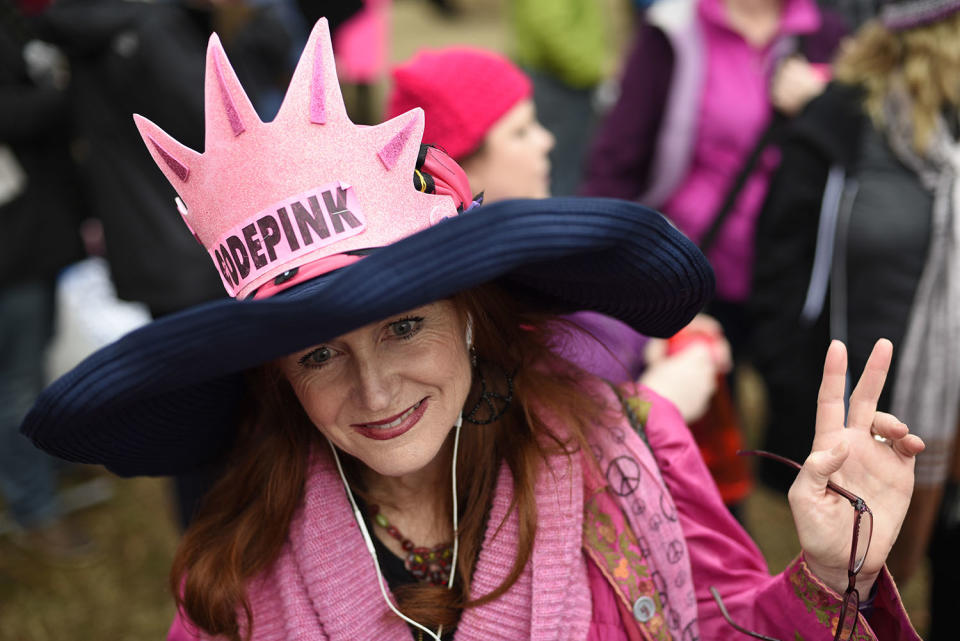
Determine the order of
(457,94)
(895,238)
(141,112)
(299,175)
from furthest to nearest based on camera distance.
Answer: (141,112)
(457,94)
(895,238)
(299,175)

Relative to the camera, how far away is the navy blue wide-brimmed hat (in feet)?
3.60

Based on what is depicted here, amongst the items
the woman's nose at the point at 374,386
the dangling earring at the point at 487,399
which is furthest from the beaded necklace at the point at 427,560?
the woman's nose at the point at 374,386

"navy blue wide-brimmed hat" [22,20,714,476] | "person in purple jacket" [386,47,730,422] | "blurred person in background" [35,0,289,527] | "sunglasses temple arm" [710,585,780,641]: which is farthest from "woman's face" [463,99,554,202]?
"sunglasses temple arm" [710,585,780,641]

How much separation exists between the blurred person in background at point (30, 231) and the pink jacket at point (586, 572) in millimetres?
2179

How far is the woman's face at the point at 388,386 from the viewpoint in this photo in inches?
53.9

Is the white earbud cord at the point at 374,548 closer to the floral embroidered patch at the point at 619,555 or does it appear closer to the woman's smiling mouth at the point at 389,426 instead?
the woman's smiling mouth at the point at 389,426

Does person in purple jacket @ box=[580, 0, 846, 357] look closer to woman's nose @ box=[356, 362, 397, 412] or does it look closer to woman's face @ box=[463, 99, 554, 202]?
woman's face @ box=[463, 99, 554, 202]

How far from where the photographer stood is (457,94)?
246 centimetres

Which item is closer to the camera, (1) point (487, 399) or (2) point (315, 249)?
(2) point (315, 249)

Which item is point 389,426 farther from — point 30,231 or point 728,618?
point 30,231

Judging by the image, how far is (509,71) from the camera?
258cm

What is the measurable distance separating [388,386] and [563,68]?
305cm

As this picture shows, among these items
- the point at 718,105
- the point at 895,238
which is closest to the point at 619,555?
the point at 895,238

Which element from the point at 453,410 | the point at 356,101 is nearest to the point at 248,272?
the point at 453,410
